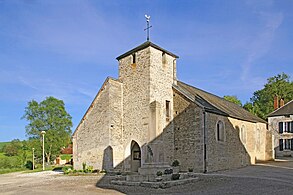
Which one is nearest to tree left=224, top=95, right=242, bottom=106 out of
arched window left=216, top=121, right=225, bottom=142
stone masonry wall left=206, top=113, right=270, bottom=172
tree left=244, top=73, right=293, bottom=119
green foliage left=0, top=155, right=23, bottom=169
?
tree left=244, top=73, right=293, bottom=119

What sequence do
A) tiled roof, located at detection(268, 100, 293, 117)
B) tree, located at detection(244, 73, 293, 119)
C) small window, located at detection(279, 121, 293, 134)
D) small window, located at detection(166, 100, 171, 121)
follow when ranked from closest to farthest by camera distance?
1. small window, located at detection(166, 100, 171, 121)
2. small window, located at detection(279, 121, 293, 134)
3. tiled roof, located at detection(268, 100, 293, 117)
4. tree, located at detection(244, 73, 293, 119)

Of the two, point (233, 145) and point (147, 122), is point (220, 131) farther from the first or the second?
point (147, 122)

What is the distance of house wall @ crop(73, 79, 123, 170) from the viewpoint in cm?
2152

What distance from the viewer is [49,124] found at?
41812 millimetres

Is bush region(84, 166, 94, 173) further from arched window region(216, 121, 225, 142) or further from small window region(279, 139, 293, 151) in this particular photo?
small window region(279, 139, 293, 151)

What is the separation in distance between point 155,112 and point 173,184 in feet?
15.0

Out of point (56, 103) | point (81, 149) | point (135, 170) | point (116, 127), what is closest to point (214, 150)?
point (135, 170)

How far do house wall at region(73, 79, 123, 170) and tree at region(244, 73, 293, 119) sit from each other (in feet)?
127

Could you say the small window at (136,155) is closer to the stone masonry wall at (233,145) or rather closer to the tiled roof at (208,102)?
the stone masonry wall at (233,145)

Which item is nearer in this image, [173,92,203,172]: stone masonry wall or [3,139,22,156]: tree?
[173,92,203,172]: stone masonry wall

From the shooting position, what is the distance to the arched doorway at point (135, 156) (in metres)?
21.9

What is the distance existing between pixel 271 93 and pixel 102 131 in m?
48.4

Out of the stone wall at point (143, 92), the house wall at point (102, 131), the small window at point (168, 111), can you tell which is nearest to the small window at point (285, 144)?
the stone wall at point (143, 92)

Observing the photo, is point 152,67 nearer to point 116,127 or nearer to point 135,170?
point 116,127
